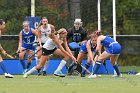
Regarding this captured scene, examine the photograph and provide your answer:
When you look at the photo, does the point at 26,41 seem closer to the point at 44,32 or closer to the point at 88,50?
the point at 44,32

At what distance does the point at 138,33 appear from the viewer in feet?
99.7

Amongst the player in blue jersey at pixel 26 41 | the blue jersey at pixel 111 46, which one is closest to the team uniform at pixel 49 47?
the blue jersey at pixel 111 46

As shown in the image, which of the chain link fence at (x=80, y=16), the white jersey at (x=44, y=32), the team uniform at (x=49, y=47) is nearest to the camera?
the team uniform at (x=49, y=47)

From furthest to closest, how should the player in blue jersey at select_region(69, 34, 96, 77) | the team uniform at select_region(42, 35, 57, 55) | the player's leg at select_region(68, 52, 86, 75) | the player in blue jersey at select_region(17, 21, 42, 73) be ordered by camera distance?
the player in blue jersey at select_region(17, 21, 42, 73)
the player's leg at select_region(68, 52, 86, 75)
the player in blue jersey at select_region(69, 34, 96, 77)
the team uniform at select_region(42, 35, 57, 55)

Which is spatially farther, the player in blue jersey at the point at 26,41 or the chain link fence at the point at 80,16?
the chain link fence at the point at 80,16

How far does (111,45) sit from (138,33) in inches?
503

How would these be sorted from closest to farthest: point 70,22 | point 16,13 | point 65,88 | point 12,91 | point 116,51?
point 12,91 < point 65,88 < point 116,51 < point 70,22 < point 16,13

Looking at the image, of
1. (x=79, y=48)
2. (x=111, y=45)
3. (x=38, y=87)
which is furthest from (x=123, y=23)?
(x=38, y=87)

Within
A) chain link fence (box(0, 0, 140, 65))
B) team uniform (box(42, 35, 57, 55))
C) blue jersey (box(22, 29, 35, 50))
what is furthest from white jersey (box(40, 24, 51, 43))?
chain link fence (box(0, 0, 140, 65))

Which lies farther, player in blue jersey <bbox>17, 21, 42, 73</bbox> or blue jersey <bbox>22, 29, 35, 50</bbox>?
blue jersey <bbox>22, 29, 35, 50</bbox>

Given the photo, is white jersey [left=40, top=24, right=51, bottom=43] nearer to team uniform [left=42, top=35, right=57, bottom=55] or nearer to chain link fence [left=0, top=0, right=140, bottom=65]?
team uniform [left=42, top=35, right=57, bottom=55]

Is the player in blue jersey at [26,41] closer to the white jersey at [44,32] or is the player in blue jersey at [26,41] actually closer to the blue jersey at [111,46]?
the white jersey at [44,32]

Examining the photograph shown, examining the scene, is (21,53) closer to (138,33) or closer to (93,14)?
(93,14)

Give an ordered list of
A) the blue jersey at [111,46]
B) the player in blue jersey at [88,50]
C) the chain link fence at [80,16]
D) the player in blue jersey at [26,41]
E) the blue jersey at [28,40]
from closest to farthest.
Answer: the blue jersey at [111,46] < the player in blue jersey at [88,50] < the player in blue jersey at [26,41] < the blue jersey at [28,40] < the chain link fence at [80,16]
